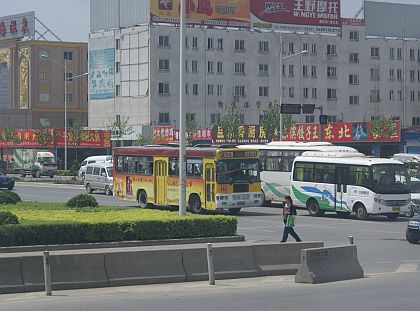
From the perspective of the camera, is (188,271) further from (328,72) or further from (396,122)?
(328,72)

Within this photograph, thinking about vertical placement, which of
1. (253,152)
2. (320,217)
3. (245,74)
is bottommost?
(320,217)

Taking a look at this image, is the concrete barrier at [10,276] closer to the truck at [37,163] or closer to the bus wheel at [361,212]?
the bus wheel at [361,212]

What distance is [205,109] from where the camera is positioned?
99312 mm

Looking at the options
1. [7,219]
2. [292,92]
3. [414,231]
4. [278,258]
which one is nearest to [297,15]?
[292,92]

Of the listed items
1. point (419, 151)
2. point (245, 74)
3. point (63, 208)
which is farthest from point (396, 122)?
point (63, 208)

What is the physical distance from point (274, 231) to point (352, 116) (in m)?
72.9

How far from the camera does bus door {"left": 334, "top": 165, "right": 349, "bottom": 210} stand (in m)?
42.8

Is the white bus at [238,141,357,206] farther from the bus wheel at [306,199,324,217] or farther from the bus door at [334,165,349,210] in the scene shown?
the bus door at [334,165,349,210]

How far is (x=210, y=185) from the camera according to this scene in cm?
4172

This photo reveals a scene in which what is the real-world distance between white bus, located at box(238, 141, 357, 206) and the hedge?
70.7 feet

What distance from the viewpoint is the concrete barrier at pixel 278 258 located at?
23891 millimetres

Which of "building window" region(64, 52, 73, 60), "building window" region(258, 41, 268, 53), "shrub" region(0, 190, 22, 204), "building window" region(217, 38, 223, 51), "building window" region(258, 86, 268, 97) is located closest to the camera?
"shrub" region(0, 190, 22, 204)

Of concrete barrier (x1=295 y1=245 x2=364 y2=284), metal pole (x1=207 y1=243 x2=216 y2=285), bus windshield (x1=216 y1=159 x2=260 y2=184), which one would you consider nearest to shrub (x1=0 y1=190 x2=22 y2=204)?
bus windshield (x1=216 y1=159 x2=260 y2=184)

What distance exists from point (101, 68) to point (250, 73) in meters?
15.4
